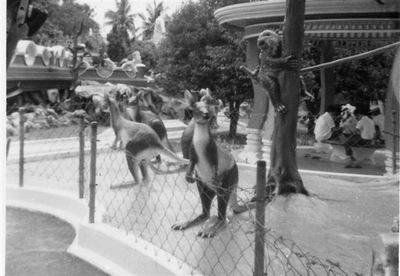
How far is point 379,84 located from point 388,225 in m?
8.45

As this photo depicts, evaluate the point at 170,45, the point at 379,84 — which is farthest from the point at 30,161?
the point at 379,84

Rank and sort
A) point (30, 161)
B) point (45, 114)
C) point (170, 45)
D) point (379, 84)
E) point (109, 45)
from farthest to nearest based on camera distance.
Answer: point (109, 45)
point (379, 84)
point (170, 45)
point (30, 161)
point (45, 114)

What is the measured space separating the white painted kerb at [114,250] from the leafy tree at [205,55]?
156 inches

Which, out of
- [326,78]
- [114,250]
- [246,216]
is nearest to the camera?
[114,250]

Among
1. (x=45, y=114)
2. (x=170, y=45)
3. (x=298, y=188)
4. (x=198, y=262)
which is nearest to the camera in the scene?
(x=198, y=262)

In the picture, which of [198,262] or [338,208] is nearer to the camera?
[198,262]

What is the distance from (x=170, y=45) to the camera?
29.6 feet

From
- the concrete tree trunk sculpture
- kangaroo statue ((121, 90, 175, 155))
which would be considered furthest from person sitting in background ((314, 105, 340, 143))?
the concrete tree trunk sculpture

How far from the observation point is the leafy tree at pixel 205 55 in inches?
332

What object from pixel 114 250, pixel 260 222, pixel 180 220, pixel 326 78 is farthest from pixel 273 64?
pixel 326 78

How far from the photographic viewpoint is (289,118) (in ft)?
15.0

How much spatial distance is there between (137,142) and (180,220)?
52.6 inches

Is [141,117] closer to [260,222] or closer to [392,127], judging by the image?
[392,127]

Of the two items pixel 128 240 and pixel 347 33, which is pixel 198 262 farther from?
pixel 347 33
